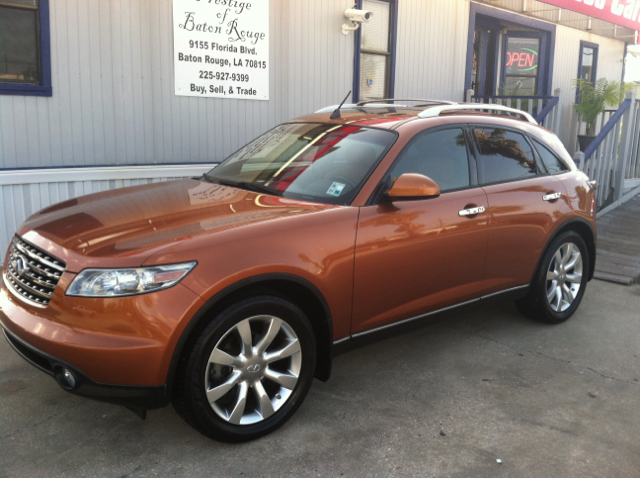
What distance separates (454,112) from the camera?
448 cm

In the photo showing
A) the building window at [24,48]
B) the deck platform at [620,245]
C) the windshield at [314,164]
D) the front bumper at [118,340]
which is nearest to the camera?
the front bumper at [118,340]

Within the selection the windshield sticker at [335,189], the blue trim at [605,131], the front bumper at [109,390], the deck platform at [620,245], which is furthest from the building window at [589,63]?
the front bumper at [109,390]

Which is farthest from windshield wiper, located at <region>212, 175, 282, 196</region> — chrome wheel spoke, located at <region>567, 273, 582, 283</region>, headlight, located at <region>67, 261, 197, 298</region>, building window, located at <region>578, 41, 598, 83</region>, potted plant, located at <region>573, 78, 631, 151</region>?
building window, located at <region>578, 41, 598, 83</region>

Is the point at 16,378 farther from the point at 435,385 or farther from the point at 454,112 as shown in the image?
the point at 454,112

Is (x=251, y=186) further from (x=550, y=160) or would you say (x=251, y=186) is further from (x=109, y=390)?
(x=550, y=160)

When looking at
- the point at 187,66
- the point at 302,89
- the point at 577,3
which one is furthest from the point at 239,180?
the point at 577,3

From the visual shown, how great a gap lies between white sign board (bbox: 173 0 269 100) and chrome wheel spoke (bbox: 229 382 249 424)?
4.82 m

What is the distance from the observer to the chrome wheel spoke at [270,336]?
3076mm

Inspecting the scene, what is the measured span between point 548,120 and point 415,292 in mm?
8666

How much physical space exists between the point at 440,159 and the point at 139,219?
200 cm

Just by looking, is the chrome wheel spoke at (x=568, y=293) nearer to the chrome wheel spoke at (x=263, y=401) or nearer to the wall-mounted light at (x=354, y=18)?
the chrome wheel spoke at (x=263, y=401)

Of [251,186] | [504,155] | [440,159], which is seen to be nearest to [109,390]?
[251,186]

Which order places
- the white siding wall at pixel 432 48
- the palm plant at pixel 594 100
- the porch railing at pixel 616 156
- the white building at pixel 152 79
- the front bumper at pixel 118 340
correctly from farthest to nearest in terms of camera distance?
the palm plant at pixel 594 100 < the white siding wall at pixel 432 48 < the porch railing at pixel 616 156 < the white building at pixel 152 79 < the front bumper at pixel 118 340

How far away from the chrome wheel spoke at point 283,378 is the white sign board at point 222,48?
15.5 feet
